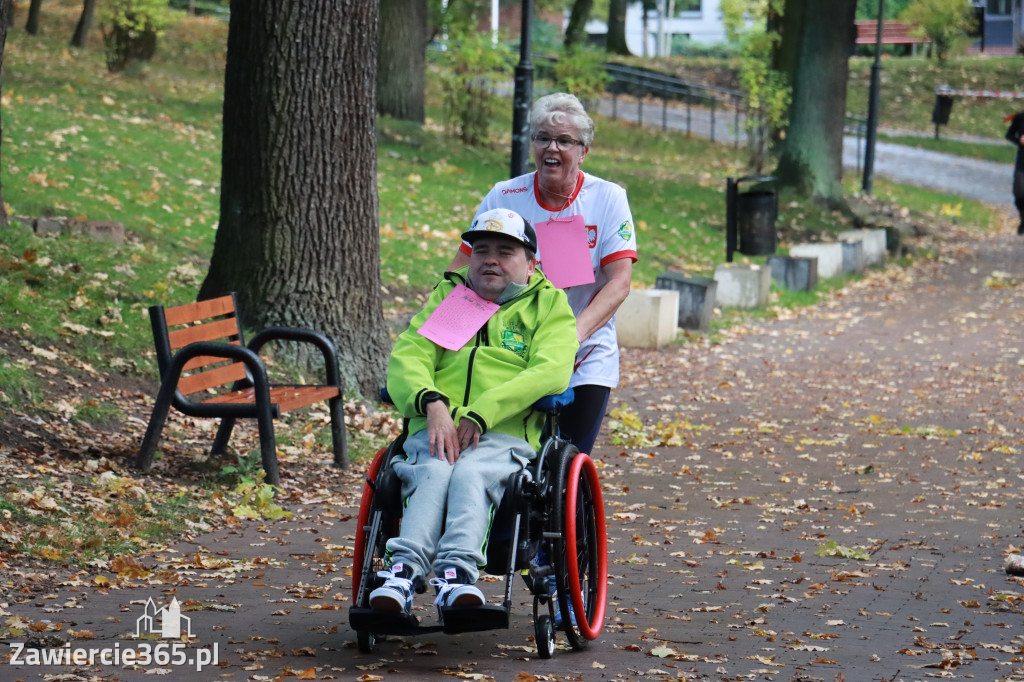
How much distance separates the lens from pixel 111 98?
21.0 meters

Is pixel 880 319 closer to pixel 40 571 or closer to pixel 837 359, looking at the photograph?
pixel 837 359

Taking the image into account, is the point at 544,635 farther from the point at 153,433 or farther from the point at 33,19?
the point at 33,19

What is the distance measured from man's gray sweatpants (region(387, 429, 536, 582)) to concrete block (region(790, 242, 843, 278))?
15.1 m

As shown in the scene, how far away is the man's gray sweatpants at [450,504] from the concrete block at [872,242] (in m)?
16.9

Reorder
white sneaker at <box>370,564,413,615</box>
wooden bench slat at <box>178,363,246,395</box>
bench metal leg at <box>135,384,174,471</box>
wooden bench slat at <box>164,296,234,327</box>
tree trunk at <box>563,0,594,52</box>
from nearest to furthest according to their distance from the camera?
white sneaker at <box>370,564,413,615</box>
bench metal leg at <box>135,384,174,471</box>
wooden bench slat at <box>164,296,234,327</box>
wooden bench slat at <box>178,363,246,395</box>
tree trunk at <box>563,0,594,52</box>

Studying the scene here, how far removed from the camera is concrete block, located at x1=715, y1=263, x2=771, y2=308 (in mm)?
16406

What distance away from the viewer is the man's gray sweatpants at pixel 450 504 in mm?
4418

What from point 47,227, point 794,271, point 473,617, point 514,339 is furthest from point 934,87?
point 473,617

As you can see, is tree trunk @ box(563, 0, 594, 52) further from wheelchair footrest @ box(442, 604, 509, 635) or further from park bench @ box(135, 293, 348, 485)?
wheelchair footrest @ box(442, 604, 509, 635)

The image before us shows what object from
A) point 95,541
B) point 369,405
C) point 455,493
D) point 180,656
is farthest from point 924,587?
point 369,405

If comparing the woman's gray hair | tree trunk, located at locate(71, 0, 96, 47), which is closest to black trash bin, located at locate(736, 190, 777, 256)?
the woman's gray hair

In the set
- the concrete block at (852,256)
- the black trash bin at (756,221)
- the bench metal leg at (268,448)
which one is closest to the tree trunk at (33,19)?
the black trash bin at (756,221)

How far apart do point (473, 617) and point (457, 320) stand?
1.09m

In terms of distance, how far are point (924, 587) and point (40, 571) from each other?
375 centimetres
